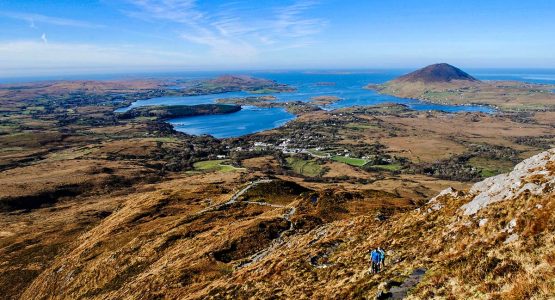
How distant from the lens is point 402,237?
3253cm

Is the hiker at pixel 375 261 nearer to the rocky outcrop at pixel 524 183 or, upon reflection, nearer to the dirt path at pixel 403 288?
the dirt path at pixel 403 288

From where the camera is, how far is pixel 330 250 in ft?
127

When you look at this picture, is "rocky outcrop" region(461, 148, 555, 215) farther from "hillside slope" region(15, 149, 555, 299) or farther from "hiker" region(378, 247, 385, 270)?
"hiker" region(378, 247, 385, 270)

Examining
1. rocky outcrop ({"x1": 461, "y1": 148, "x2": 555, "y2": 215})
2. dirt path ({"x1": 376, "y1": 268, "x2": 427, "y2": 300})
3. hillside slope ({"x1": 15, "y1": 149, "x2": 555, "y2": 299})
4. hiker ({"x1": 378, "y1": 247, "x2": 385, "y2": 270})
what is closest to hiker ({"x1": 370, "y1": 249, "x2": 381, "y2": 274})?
hiker ({"x1": 378, "y1": 247, "x2": 385, "y2": 270})

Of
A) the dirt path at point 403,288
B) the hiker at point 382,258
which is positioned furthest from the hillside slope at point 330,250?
the hiker at point 382,258

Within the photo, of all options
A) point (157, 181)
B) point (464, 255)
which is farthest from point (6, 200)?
point (464, 255)

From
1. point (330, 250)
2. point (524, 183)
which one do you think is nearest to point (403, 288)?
point (524, 183)

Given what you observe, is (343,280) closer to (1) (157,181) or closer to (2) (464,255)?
(2) (464,255)

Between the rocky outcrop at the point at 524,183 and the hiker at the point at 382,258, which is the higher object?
the rocky outcrop at the point at 524,183

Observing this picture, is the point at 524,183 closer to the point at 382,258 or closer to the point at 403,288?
the point at 382,258

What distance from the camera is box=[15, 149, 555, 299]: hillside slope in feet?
63.7

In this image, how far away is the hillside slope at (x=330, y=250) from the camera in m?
19.4

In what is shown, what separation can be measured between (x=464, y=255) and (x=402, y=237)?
10643 millimetres

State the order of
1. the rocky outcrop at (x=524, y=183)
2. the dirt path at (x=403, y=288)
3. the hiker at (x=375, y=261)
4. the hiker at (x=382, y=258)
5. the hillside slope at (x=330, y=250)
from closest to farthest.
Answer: the hillside slope at (x=330, y=250) < the dirt path at (x=403, y=288) < the rocky outcrop at (x=524, y=183) < the hiker at (x=375, y=261) < the hiker at (x=382, y=258)
